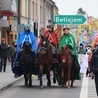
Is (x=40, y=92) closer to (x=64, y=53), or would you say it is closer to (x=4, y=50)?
(x=64, y=53)

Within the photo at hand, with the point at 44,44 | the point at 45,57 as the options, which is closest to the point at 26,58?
the point at 45,57

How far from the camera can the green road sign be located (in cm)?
3628

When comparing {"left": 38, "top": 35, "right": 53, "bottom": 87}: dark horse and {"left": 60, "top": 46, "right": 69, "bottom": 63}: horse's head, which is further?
{"left": 60, "top": 46, "right": 69, "bottom": 63}: horse's head

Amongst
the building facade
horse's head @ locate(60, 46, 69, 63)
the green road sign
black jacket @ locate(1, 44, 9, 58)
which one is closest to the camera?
horse's head @ locate(60, 46, 69, 63)

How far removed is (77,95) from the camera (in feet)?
56.0

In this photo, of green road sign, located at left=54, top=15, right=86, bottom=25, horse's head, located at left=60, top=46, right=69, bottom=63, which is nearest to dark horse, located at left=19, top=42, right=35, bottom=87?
horse's head, located at left=60, top=46, right=69, bottom=63

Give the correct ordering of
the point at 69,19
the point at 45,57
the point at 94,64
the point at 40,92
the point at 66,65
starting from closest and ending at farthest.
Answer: the point at 94,64 → the point at 40,92 → the point at 45,57 → the point at 66,65 → the point at 69,19

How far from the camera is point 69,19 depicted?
3675cm

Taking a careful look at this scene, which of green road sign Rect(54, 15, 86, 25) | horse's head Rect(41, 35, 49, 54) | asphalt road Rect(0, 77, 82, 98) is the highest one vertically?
green road sign Rect(54, 15, 86, 25)

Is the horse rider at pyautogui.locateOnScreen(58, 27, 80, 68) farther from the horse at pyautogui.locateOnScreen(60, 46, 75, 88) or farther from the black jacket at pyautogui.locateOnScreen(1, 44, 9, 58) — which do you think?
the black jacket at pyautogui.locateOnScreen(1, 44, 9, 58)

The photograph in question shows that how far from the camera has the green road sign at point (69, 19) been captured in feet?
119

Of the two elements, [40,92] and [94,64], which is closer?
[94,64]

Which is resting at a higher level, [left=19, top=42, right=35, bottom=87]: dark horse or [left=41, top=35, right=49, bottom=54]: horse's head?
[left=41, top=35, right=49, bottom=54]: horse's head

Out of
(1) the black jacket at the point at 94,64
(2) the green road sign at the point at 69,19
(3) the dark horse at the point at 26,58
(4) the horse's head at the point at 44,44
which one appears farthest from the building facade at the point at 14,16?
(1) the black jacket at the point at 94,64
